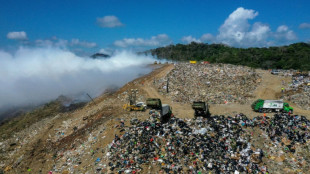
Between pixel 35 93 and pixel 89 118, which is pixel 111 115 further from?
pixel 35 93

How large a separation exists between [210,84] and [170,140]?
44.8ft

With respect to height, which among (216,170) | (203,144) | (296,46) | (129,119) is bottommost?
(216,170)

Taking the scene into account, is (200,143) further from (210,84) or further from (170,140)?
(210,84)

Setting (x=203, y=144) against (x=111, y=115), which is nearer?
(x=203, y=144)

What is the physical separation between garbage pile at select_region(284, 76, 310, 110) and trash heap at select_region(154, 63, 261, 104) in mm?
3640

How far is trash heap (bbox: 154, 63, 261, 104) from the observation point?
19594 millimetres

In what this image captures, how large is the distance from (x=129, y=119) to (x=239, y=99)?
466 inches

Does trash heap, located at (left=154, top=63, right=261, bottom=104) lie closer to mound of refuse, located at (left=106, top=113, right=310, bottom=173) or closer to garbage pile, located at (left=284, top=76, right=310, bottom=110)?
garbage pile, located at (left=284, top=76, right=310, bottom=110)

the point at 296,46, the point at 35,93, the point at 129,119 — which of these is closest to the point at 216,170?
the point at 129,119

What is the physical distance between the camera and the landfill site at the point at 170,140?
400 inches

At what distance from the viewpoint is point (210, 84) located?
23172 millimetres

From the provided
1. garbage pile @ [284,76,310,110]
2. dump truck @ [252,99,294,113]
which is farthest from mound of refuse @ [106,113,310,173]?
garbage pile @ [284,76,310,110]

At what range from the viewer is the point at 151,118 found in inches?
533

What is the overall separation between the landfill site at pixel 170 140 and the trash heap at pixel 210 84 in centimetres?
51
